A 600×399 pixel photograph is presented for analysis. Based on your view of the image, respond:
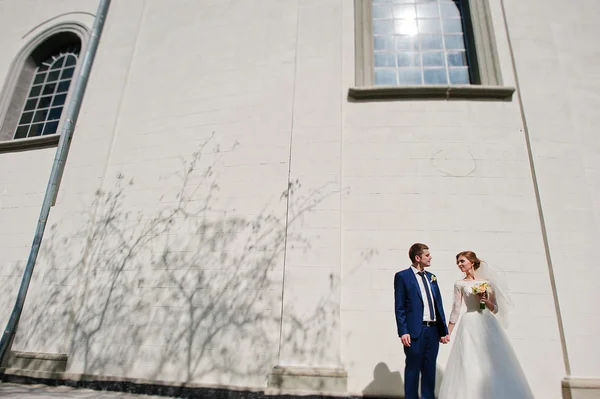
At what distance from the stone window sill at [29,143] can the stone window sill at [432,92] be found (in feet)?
17.9

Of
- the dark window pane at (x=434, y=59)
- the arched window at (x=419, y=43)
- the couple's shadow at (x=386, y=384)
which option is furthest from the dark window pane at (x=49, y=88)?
the couple's shadow at (x=386, y=384)

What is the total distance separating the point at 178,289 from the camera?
18.2 feet

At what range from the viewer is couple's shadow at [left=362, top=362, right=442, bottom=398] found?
4.63 m

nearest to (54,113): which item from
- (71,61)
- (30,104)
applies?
(30,104)

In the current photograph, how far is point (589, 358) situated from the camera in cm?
466

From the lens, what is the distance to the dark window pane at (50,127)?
26.2 feet

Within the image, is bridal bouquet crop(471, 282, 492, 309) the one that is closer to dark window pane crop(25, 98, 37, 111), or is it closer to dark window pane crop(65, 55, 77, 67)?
dark window pane crop(65, 55, 77, 67)

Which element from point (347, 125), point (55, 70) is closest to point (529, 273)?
point (347, 125)

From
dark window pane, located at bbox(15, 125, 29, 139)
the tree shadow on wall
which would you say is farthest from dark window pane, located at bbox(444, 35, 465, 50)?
dark window pane, located at bbox(15, 125, 29, 139)

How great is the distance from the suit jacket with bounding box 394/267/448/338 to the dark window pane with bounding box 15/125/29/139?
8319mm

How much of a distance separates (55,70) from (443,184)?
27.5 ft

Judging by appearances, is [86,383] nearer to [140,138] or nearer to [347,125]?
[140,138]

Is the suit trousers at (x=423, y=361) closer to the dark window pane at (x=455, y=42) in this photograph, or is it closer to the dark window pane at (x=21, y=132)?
the dark window pane at (x=455, y=42)

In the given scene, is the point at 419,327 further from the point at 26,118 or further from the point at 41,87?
the point at 41,87
